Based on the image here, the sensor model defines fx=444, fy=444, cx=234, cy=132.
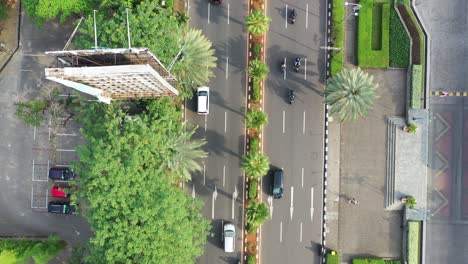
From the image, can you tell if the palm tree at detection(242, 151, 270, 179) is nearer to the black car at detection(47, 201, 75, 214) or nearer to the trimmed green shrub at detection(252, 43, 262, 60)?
the trimmed green shrub at detection(252, 43, 262, 60)

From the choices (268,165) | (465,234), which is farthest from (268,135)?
(465,234)

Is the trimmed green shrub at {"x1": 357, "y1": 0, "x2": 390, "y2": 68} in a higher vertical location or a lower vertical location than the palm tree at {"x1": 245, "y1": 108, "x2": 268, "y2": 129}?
higher

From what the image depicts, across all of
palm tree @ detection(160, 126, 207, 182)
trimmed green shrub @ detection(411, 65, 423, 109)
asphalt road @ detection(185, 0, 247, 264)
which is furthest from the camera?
asphalt road @ detection(185, 0, 247, 264)

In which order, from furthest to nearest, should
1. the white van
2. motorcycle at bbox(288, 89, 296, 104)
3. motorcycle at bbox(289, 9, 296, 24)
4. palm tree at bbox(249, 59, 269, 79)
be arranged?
motorcycle at bbox(289, 9, 296, 24)
motorcycle at bbox(288, 89, 296, 104)
the white van
palm tree at bbox(249, 59, 269, 79)

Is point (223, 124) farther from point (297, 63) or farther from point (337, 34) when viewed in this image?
point (337, 34)

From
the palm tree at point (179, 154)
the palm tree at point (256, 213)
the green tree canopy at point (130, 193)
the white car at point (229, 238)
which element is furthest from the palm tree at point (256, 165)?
the green tree canopy at point (130, 193)

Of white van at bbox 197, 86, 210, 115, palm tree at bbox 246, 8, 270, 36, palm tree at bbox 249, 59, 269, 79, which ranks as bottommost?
white van at bbox 197, 86, 210, 115

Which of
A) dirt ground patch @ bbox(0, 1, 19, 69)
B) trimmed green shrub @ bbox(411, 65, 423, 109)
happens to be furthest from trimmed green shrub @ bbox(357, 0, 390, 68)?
dirt ground patch @ bbox(0, 1, 19, 69)
